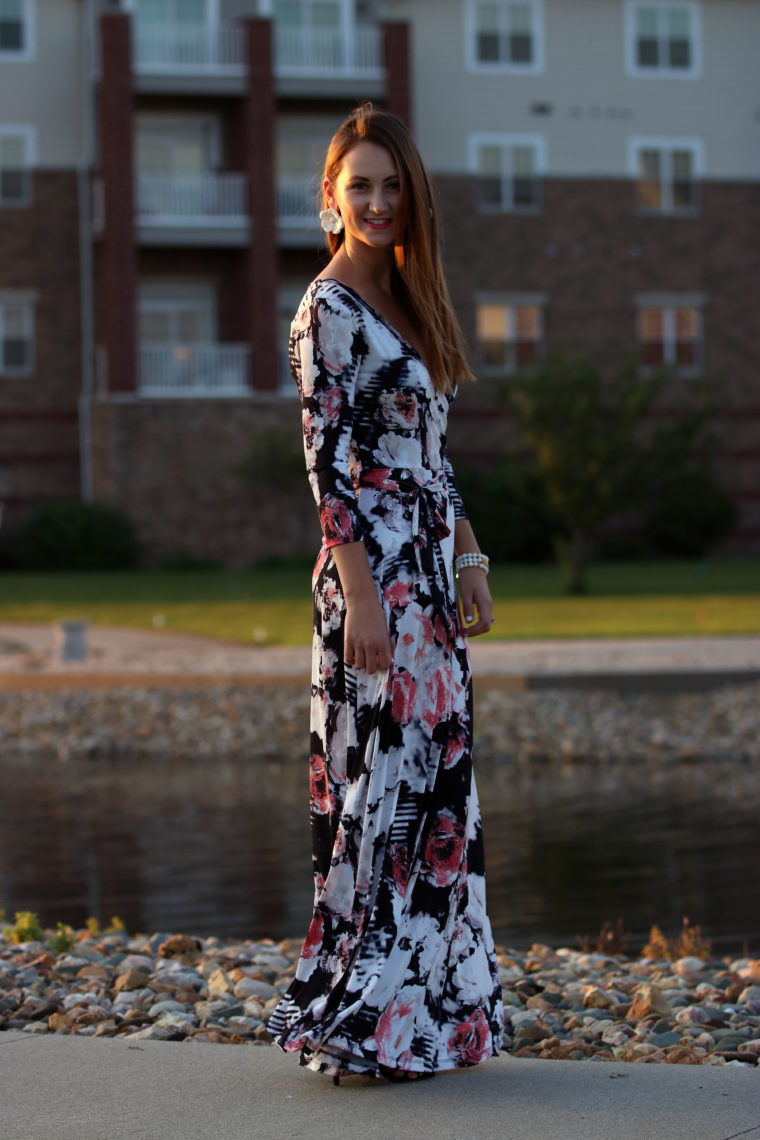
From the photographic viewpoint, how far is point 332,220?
376 centimetres

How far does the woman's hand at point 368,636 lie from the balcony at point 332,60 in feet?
110

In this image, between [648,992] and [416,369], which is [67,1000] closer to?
[648,992]

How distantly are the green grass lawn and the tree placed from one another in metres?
1.49

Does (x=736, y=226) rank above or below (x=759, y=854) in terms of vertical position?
above

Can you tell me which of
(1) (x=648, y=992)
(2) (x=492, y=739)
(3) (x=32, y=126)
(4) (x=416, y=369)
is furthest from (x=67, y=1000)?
(3) (x=32, y=126)

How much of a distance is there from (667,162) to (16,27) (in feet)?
50.6

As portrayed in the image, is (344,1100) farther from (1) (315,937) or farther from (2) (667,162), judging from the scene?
(2) (667,162)

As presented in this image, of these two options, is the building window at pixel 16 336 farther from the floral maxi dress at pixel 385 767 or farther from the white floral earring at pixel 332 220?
the floral maxi dress at pixel 385 767

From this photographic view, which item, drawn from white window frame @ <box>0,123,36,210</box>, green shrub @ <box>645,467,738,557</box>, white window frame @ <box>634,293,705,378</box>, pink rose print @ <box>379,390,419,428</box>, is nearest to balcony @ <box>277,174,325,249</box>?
white window frame @ <box>0,123,36,210</box>

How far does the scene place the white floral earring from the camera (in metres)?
3.74

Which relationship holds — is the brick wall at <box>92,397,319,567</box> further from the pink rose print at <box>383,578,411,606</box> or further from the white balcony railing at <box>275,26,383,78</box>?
the pink rose print at <box>383,578,411,606</box>

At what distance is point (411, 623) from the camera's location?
3.52 m

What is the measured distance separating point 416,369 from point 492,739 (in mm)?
8345

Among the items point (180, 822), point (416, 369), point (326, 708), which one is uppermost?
point (416, 369)
